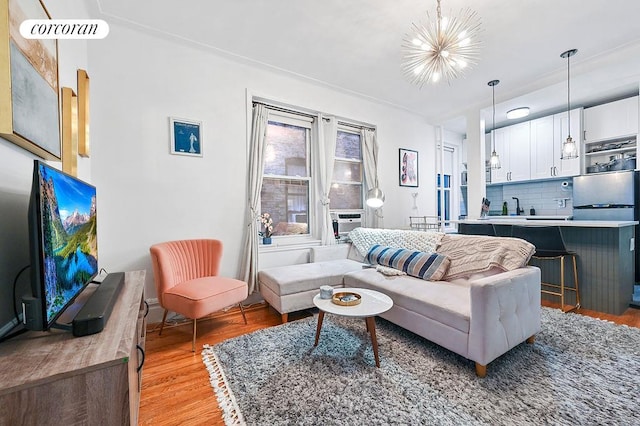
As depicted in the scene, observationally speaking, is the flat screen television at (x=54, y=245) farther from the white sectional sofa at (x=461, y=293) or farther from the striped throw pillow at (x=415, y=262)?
the striped throw pillow at (x=415, y=262)

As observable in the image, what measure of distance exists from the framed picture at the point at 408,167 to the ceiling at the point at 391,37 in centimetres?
107

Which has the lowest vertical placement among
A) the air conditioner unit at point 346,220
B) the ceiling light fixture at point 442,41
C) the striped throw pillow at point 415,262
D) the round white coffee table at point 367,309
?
the round white coffee table at point 367,309

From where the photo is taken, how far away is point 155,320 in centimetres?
255

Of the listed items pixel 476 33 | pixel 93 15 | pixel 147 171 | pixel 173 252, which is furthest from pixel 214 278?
pixel 476 33

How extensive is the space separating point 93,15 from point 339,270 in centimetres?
338

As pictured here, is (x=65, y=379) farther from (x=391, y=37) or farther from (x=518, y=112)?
(x=518, y=112)

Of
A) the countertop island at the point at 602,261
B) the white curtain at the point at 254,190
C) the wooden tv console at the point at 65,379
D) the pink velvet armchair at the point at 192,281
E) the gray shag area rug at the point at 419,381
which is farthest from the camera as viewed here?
the white curtain at the point at 254,190

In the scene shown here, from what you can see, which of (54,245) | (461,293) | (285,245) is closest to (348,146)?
(285,245)

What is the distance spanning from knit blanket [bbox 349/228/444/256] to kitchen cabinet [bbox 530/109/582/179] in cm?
337

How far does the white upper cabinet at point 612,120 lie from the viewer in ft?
12.5

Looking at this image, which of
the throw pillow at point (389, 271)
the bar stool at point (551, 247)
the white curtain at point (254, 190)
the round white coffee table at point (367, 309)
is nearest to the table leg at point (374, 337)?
the round white coffee table at point (367, 309)

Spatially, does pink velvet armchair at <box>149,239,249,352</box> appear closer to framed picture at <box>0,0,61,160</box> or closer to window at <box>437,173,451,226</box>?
framed picture at <box>0,0,61,160</box>

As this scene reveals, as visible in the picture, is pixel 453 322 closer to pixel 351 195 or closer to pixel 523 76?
pixel 351 195

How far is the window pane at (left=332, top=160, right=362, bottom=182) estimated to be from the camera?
4.04 meters
